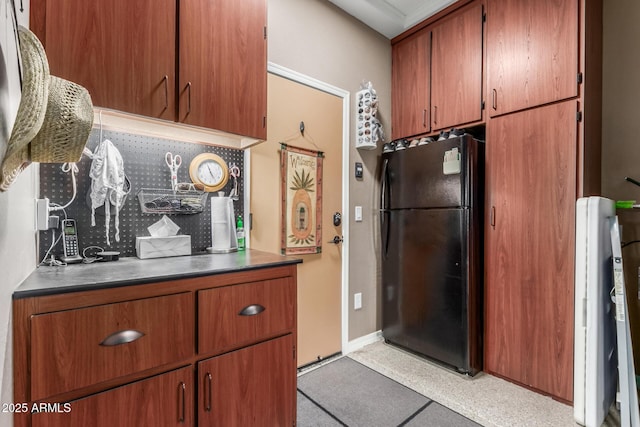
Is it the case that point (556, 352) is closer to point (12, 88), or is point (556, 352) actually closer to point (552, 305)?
point (552, 305)

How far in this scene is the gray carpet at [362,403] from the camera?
1.65 m

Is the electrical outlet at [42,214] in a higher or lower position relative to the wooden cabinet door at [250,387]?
higher

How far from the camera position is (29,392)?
0.83m

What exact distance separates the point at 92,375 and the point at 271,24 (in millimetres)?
2127

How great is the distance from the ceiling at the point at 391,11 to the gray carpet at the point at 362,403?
112 inches

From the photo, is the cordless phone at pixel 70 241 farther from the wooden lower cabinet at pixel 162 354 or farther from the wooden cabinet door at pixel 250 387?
the wooden cabinet door at pixel 250 387

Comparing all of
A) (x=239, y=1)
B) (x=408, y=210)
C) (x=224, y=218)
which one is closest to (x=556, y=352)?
(x=408, y=210)

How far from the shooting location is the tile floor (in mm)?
1665

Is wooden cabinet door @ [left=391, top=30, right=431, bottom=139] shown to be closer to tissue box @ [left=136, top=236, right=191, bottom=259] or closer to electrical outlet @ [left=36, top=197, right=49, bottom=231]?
tissue box @ [left=136, top=236, right=191, bottom=259]

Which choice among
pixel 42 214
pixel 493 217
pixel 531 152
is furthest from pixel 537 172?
pixel 42 214

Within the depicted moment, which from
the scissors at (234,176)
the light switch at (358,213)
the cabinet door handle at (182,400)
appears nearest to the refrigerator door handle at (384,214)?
the light switch at (358,213)

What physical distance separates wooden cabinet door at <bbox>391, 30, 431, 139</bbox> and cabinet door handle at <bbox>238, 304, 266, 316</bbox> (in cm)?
204

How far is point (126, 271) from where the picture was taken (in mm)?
1130

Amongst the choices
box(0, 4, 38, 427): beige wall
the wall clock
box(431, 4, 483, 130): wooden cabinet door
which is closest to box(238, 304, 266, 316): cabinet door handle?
box(0, 4, 38, 427): beige wall
